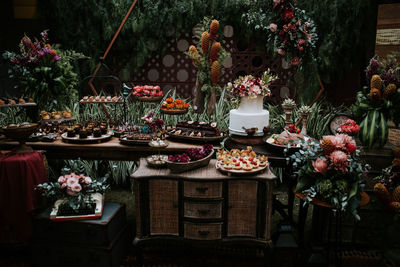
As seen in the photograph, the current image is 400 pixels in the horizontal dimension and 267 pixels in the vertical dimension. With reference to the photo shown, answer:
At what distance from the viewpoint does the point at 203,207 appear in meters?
2.85

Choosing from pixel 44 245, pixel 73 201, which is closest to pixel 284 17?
pixel 73 201

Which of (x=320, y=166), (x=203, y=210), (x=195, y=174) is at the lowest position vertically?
(x=203, y=210)

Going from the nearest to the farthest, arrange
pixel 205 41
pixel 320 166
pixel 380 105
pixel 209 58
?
pixel 320 166
pixel 380 105
pixel 205 41
pixel 209 58

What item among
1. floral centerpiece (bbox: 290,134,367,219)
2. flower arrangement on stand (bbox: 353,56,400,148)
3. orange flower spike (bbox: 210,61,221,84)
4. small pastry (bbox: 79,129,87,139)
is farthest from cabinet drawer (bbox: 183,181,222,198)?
orange flower spike (bbox: 210,61,221,84)

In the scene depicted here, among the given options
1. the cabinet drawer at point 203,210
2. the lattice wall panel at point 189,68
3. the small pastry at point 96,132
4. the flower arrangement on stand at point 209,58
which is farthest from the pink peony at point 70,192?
the lattice wall panel at point 189,68

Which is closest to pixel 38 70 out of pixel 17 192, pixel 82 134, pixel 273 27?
pixel 82 134

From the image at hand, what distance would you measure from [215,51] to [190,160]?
72.1 inches

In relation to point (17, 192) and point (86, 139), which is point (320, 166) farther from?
point (17, 192)

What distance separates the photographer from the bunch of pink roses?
2932mm

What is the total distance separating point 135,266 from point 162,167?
3.51 feet

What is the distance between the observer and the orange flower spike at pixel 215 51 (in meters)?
4.15

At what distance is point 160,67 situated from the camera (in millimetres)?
6273

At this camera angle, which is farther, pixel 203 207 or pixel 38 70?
pixel 38 70

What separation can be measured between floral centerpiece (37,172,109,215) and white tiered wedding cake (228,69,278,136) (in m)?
1.56
